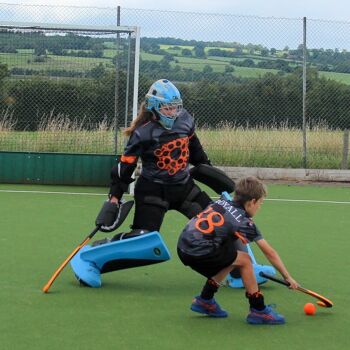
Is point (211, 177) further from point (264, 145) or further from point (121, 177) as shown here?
point (264, 145)

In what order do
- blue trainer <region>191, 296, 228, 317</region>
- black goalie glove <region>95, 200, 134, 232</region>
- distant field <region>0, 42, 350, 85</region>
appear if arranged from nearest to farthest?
blue trainer <region>191, 296, 228, 317</region>, black goalie glove <region>95, 200, 134, 232</region>, distant field <region>0, 42, 350, 85</region>

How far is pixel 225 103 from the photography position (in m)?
15.2

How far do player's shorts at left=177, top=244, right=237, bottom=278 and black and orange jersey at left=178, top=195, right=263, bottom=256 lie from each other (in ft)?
0.10

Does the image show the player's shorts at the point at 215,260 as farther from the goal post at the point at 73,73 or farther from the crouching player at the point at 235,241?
the goal post at the point at 73,73

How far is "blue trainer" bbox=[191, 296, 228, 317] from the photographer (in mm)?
5824

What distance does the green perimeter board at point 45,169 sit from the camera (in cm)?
1346

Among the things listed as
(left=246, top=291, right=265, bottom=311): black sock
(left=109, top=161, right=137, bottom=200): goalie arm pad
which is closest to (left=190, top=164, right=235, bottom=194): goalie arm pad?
(left=109, top=161, right=137, bottom=200): goalie arm pad

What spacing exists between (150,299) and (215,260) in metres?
0.90

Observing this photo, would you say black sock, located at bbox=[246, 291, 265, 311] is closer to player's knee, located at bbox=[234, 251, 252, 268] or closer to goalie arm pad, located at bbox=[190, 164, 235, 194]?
player's knee, located at bbox=[234, 251, 252, 268]

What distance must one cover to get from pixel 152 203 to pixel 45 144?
8178 millimetres

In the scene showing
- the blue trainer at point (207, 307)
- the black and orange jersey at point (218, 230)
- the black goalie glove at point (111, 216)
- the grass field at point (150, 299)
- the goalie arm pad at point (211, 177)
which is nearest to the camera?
the grass field at point (150, 299)

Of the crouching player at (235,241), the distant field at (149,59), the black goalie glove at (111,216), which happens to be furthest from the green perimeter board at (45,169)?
the crouching player at (235,241)

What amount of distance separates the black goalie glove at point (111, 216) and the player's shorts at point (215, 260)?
0.99 meters

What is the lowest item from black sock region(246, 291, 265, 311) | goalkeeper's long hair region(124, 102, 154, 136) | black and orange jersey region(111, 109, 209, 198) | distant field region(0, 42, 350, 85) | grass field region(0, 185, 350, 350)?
grass field region(0, 185, 350, 350)
